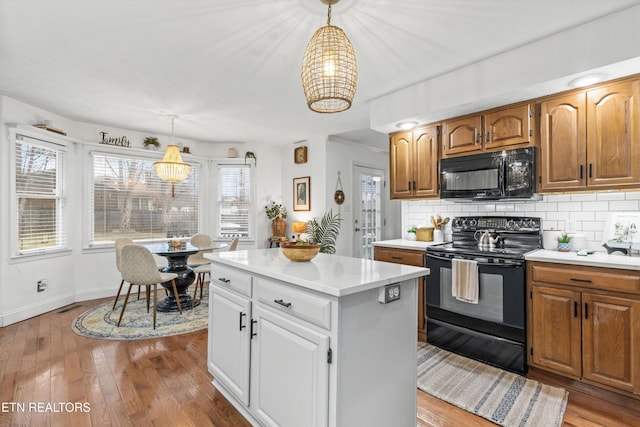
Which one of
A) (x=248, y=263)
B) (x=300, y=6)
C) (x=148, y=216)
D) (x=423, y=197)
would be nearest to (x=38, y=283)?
(x=148, y=216)

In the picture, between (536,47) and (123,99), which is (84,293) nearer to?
(123,99)

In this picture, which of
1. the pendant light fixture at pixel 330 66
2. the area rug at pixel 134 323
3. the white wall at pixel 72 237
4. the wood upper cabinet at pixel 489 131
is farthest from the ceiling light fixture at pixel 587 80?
the area rug at pixel 134 323

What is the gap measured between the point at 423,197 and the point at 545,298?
4.87 ft

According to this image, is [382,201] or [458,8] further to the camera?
[382,201]

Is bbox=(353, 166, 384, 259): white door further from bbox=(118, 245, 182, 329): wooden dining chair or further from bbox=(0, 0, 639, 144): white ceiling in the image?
bbox=(118, 245, 182, 329): wooden dining chair

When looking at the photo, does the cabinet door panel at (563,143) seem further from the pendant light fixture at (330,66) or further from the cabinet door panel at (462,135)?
the pendant light fixture at (330,66)

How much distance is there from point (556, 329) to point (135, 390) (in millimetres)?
3083

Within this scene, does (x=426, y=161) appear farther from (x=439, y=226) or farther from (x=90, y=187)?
(x=90, y=187)

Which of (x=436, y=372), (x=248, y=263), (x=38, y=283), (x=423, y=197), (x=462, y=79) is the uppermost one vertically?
(x=462, y=79)

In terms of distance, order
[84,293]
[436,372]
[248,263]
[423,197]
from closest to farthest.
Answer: [248,263], [436,372], [423,197], [84,293]

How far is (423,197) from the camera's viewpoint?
349 centimetres

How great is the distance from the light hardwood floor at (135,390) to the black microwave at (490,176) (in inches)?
59.0

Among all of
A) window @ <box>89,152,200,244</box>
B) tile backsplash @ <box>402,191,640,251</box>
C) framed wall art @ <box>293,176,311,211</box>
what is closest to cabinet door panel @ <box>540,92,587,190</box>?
tile backsplash @ <box>402,191,640,251</box>

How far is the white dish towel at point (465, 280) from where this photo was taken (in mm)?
2674
